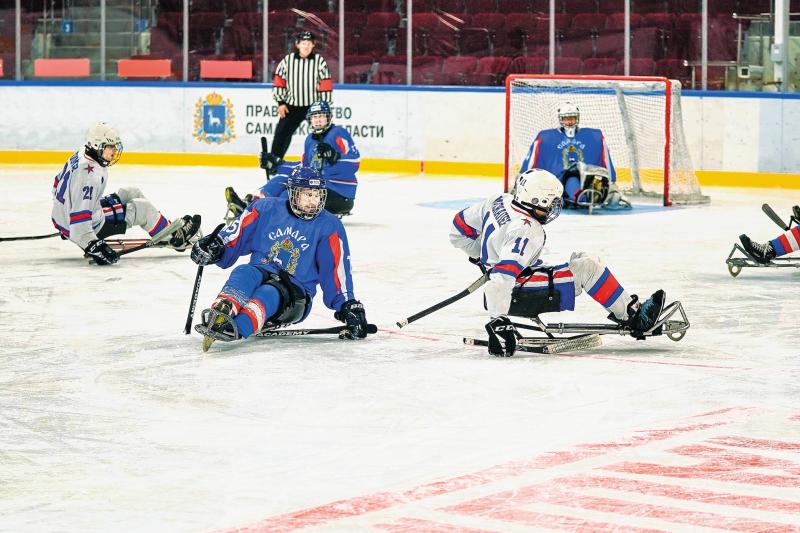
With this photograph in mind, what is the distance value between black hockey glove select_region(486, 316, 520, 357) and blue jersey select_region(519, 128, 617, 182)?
6.32 m

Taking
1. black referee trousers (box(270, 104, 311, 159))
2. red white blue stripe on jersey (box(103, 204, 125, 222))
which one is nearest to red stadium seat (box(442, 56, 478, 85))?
black referee trousers (box(270, 104, 311, 159))

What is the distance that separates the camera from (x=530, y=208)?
6117 mm

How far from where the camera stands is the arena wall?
14.3 m

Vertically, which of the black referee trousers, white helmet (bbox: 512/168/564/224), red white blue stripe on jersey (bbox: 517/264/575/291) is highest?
the black referee trousers

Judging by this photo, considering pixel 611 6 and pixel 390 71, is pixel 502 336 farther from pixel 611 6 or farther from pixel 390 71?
pixel 390 71

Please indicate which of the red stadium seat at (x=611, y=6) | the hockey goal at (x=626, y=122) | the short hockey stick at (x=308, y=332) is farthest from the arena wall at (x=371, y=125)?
the short hockey stick at (x=308, y=332)

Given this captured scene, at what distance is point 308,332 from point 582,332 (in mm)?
1158

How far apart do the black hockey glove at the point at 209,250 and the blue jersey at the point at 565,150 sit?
618 cm

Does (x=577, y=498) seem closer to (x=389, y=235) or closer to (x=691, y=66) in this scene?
(x=389, y=235)

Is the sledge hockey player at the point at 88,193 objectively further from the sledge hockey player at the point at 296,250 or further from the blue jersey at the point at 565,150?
the blue jersey at the point at 565,150

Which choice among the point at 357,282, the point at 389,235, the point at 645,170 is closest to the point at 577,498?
the point at 357,282

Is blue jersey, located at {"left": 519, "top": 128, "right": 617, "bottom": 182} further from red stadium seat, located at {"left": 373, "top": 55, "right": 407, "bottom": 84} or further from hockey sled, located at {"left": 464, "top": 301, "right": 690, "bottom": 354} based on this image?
hockey sled, located at {"left": 464, "top": 301, "right": 690, "bottom": 354}

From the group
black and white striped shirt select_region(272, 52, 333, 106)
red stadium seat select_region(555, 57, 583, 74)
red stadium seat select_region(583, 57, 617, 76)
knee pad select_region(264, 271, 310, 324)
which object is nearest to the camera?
knee pad select_region(264, 271, 310, 324)

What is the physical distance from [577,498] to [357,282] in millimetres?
4489
